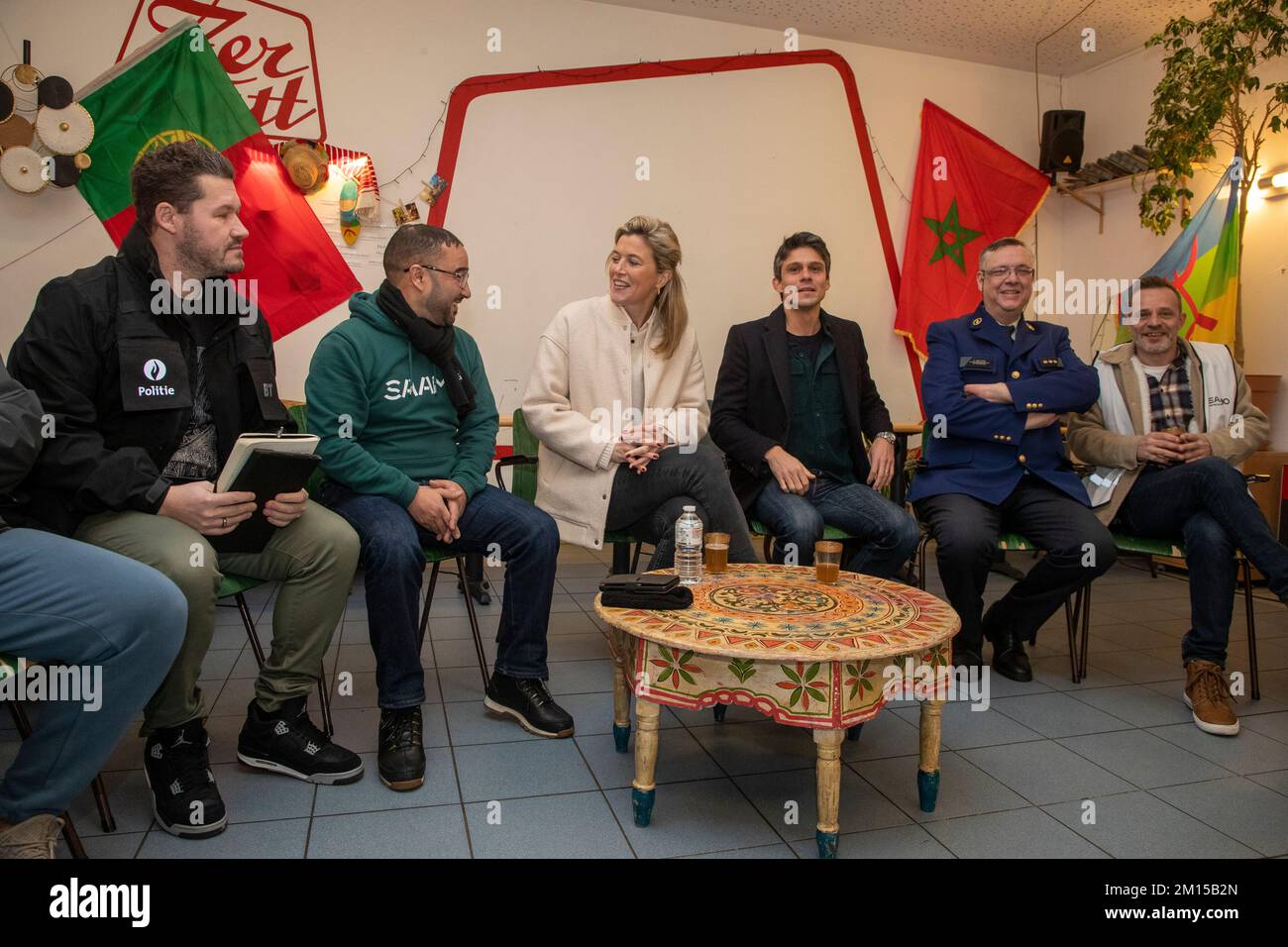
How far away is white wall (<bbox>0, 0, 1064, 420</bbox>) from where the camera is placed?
395cm

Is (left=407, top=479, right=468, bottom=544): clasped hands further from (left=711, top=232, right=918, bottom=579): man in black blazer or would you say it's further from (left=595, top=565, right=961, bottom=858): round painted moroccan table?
A: (left=711, top=232, right=918, bottom=579): man in black blazer

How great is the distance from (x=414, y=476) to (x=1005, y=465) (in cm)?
192

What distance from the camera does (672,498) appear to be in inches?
110

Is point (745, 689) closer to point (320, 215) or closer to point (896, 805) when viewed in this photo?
point (896, 805)

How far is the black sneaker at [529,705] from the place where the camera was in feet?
7.70

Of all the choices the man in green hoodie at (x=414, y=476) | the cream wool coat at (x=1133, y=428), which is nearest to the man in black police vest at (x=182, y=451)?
the man in green hoodie at (x=414, y=476)

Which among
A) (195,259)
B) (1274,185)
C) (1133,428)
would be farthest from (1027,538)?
(1274,185)

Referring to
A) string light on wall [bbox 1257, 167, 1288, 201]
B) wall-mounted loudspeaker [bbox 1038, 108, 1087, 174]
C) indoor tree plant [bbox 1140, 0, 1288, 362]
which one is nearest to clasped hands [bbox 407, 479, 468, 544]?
indoor tree plant [bbox 1140, 0, 1288, 362]

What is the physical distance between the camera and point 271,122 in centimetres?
425

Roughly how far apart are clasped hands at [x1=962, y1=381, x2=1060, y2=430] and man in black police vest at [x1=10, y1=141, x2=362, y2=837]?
2.11 metres

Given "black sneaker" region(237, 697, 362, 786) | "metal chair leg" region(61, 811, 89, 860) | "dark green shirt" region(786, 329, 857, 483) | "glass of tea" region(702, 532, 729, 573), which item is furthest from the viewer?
"dark green shirt" region(786, 329, 857, 483)

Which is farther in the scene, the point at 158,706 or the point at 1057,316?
the point at 1057,316
